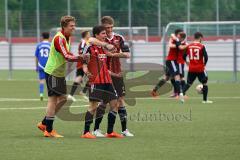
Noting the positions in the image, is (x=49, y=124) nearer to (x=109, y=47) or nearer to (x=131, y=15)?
(x=109, y=47)

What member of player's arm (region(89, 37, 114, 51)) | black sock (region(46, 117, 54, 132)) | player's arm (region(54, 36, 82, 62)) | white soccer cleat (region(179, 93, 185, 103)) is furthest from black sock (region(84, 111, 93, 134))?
white soccer cleat (region(179, 93, 185, 103))

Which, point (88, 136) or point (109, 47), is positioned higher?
point (109, 47)

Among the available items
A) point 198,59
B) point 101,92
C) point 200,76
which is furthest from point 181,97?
point 101,92

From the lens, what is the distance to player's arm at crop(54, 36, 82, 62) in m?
14.4

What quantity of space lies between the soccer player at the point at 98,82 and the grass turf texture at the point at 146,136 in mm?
448

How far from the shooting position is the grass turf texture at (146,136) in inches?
473

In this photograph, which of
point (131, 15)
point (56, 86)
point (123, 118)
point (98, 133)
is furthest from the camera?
point (131, 15)

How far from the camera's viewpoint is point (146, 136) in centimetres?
1477

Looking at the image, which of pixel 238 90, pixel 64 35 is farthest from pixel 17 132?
pixel 238 90

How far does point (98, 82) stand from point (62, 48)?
2.86 ft

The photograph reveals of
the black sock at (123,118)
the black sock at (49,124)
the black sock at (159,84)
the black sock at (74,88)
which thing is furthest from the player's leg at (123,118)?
the black sock at (159,84)

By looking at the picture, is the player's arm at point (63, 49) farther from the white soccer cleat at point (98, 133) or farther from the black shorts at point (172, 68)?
the black shorts at point (172, 68)

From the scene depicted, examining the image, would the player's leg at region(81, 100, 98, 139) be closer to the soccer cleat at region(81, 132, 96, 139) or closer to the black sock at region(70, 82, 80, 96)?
the soccer cleat at region(81, 132, 96, 139)

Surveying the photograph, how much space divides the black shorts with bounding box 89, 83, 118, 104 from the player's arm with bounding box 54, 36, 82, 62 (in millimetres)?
603
